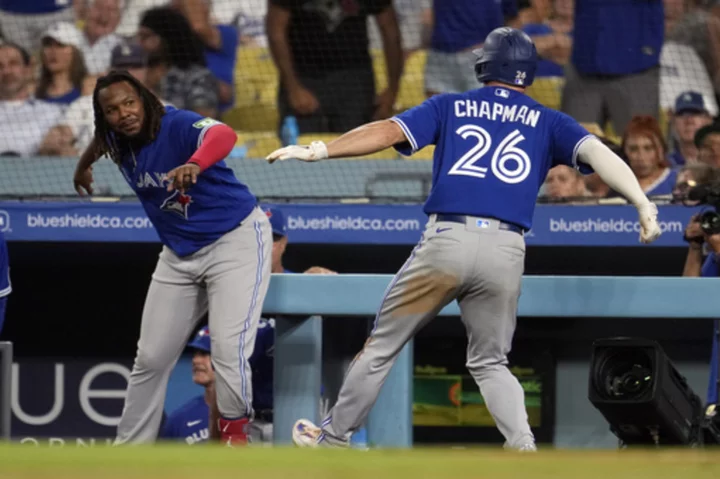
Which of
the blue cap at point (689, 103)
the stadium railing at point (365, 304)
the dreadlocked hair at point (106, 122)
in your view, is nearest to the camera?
the dreadlocked hair at point (106, 122)

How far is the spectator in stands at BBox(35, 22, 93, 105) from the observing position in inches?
291

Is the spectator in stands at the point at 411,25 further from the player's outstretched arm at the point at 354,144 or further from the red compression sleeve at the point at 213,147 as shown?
the player's outstretched arm at the point at 354,144

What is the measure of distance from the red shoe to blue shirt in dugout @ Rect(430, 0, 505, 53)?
12.7ft

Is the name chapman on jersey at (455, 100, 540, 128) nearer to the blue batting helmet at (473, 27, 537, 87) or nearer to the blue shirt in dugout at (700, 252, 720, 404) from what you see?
the blue batting helmet at (473, 27, 537, 87)

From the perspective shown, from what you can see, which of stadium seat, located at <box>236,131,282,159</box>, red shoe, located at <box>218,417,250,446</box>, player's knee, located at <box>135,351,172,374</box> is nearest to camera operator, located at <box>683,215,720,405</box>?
red shoe, located at <box>218,417,250,446</box>

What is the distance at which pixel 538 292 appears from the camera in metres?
4.36

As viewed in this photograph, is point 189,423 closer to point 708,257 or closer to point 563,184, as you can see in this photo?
point 563,184

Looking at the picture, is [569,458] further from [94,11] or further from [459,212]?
[94,11]

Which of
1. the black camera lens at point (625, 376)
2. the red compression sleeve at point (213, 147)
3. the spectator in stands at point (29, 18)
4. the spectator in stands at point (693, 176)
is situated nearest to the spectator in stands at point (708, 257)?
the spectator in stands at point (693, 176)

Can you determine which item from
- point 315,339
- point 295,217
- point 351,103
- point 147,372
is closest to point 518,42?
point 315,339

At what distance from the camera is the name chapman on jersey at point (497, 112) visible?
12.5 ft

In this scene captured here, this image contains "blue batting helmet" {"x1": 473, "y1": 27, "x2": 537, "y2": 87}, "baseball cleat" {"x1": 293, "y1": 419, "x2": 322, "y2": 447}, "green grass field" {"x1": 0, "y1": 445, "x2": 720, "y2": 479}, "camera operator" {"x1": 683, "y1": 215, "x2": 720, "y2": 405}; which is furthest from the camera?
"camera operator" {"x1": 683, "y1": 215, "x2": 720, "y2": 405}

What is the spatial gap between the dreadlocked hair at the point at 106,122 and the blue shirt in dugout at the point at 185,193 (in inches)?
1.2

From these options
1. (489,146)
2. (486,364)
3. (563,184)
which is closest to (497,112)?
(489,146)
